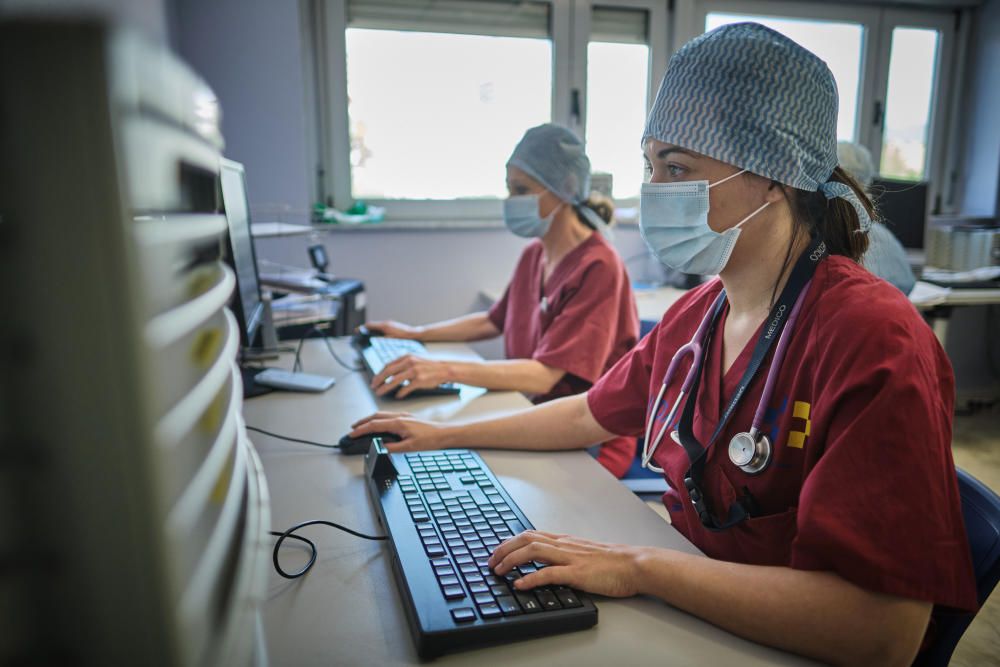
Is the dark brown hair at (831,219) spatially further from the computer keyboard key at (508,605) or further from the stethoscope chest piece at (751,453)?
the computer keyboard key at (508,605)

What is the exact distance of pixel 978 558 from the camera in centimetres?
78

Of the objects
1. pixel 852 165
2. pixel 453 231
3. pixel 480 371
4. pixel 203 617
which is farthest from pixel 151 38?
pixel 453 231

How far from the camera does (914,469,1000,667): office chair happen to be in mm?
769

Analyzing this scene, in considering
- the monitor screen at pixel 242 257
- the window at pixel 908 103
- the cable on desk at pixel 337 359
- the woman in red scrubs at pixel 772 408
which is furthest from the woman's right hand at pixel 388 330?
the window at pixel 908 103

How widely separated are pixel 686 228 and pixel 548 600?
0.63 metres

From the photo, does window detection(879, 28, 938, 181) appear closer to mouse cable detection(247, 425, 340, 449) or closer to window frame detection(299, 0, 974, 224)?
window frame detection(299, 0, 974, 224)

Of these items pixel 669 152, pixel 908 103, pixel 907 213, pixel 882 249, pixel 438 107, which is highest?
pixel 908 103

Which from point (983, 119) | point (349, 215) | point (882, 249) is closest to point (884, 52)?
point (983, 119)

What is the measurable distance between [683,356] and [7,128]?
0.99m

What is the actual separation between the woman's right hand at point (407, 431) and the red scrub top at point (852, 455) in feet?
1.38

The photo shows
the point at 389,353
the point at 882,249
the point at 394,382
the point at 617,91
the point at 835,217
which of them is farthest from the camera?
the point at 617,91

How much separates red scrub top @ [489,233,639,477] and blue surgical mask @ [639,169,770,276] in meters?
0.56

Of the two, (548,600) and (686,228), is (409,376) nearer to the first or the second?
(686,228)

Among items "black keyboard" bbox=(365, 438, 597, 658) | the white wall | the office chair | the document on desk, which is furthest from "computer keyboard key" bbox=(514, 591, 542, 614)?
the white wall
